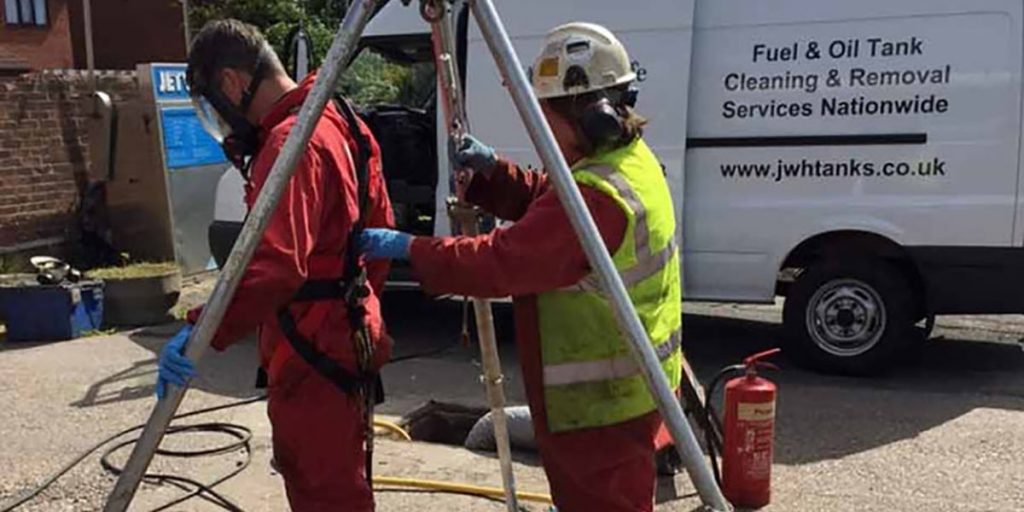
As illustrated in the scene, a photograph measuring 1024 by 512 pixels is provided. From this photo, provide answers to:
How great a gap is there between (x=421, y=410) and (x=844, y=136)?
9.93ft

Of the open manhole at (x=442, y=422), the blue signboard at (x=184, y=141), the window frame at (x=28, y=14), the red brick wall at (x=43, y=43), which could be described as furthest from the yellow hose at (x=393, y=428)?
the window frame at (x=28, y=14)

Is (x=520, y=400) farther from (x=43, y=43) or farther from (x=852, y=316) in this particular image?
(x=43, y=43)

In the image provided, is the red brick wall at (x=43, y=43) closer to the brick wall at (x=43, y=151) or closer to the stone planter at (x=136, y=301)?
the brick wall at (x=43, y=151)

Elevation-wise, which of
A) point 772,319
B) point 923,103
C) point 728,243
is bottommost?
point 772,319

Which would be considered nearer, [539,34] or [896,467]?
[896,467]

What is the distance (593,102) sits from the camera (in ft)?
9.05

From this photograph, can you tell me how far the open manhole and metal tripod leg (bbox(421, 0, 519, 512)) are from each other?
2.42 m

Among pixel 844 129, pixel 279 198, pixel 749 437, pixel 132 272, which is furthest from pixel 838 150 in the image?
pixel 132 272

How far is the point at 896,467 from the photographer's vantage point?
5.25 metres

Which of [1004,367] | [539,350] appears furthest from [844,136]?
[539,350]

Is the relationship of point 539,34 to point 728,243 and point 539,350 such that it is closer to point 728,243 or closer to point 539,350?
point 728,243

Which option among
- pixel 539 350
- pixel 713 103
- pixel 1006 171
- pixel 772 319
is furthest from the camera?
pixel 772 319

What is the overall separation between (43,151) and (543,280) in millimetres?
9076

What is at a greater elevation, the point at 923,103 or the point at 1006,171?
the point at 923,103
